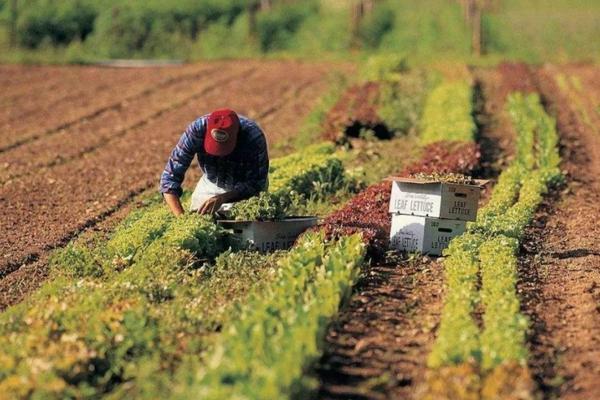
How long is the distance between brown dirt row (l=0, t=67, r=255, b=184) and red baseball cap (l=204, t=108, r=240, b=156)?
5.31 m

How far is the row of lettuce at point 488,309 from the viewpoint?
6207 mm

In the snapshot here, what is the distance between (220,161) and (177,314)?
282 centimetres

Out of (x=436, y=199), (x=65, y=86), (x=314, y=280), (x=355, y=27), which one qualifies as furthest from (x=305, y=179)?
(x=355, y=27)

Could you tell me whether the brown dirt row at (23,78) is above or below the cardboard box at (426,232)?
below

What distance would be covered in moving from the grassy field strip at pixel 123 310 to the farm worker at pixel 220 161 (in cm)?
31

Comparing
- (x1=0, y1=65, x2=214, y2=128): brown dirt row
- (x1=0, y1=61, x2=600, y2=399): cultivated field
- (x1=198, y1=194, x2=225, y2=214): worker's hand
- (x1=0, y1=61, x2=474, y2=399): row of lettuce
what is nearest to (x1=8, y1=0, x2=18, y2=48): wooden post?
(x1=0, y1=65, x2=214, y2=128): brown dirt row

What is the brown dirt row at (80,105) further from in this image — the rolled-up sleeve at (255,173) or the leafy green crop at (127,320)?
the leafy green crop at (127,320)

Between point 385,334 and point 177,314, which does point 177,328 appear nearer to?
point 177,314

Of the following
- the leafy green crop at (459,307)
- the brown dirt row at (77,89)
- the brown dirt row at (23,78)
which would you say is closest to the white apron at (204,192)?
the leafy green crop at (459,307)

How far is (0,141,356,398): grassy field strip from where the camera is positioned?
21.1 ft

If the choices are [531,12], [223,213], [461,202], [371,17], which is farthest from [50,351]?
[531,12]

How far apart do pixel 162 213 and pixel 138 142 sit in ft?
25.2

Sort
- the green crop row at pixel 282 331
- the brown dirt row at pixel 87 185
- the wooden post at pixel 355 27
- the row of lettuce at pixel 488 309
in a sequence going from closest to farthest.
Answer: the green crop row at pixel 282 331
the row of lettuce at pixel 488 309
the brown dirt row at pixel 87 185
the wooden post at pixel 355 27

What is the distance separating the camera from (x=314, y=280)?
26.0 feet
